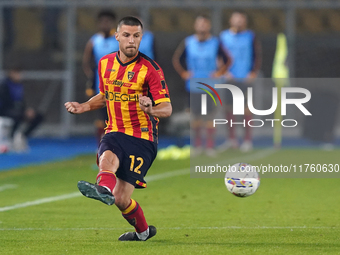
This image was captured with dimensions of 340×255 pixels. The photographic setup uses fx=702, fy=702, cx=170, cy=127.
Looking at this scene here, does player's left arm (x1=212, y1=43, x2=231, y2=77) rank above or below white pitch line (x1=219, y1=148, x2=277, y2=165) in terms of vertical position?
above

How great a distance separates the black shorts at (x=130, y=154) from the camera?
5.14 m

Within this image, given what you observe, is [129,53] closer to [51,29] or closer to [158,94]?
[158,94]

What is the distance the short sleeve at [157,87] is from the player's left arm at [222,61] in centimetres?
745

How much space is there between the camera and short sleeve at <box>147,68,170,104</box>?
514cm

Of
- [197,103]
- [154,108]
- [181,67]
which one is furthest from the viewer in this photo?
[197,103]

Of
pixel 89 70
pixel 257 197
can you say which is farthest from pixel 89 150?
pixel 257 197

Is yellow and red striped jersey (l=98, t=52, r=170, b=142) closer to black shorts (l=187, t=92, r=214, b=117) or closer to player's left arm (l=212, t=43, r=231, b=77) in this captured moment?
player's left arm (l=212, t=43, r=231, b=77)

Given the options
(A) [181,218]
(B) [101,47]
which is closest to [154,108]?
(A) [181,218]

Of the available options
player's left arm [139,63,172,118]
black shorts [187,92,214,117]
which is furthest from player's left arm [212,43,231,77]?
player's left arm [139,63,172,118]

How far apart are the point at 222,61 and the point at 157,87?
7.64 m

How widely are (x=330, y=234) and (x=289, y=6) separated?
491 inches

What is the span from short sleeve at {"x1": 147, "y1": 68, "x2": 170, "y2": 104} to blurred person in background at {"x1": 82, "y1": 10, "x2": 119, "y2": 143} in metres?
4.87

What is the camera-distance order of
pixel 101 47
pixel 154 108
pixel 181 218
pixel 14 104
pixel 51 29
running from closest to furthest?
pixel 154 108 → pixel 181 218 → pixel 101 47 → pixel 14 104 → pixel 51 29

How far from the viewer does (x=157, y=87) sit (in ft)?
17.0
